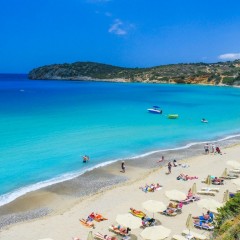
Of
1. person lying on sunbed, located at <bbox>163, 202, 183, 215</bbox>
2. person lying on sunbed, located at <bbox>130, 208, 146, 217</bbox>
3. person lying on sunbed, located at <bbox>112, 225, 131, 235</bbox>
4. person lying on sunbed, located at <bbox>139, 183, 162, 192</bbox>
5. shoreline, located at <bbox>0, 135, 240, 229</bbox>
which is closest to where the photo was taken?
person lying on sunbed, located at <bbox>112, 225, 131, 235</bbox>

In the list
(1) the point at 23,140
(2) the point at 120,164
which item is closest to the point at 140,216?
(2) the point at 120,164

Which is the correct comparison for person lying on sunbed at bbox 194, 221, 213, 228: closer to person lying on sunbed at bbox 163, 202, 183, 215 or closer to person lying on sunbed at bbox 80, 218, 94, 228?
person lying on sunbed at bbox 163, 202, 183, 215

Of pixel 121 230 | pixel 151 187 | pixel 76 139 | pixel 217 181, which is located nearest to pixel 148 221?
pixel 121 230

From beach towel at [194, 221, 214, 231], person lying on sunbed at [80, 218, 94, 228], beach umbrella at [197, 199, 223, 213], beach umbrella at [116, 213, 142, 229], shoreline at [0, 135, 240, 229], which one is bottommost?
shoreline at [0, 135, 240, 229]

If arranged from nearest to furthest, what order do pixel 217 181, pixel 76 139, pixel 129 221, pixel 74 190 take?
pixel 129 221 → pixel 74 190 → pixel 217 181 → pixel 76 139

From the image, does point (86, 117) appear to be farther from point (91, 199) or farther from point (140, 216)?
point (140, 216)

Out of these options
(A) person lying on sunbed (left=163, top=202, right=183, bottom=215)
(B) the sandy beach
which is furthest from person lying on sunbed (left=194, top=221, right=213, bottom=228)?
(A) person lying on sunbed (left=163, top=202, right=183, bottom=215)

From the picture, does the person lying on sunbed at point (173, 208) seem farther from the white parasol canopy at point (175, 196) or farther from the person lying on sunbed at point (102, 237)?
the person lying on sunbed at point (102, 237)

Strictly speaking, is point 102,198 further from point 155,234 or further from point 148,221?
point 155,234
